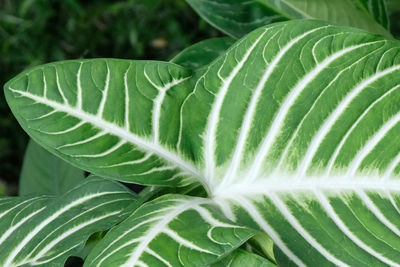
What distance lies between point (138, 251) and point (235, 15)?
0.47 m

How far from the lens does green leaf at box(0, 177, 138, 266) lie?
591 millimetres

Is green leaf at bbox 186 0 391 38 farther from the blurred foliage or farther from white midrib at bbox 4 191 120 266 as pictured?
the blurred foliage

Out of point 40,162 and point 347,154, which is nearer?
point 347,154

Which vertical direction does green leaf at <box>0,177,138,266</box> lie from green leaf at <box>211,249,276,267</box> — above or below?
above

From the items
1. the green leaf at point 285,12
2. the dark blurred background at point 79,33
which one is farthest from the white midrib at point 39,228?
the dark blurred background at point 79,33

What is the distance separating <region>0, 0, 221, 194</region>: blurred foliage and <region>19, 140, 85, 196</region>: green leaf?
78 cm

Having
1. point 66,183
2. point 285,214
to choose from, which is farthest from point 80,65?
point 66,183

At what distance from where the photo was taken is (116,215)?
0.64 metres

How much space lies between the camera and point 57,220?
637mm

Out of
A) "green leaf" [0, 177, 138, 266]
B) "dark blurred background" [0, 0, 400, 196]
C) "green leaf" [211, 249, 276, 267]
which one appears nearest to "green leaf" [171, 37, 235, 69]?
"green leaf" [0, 177, 138, 266]

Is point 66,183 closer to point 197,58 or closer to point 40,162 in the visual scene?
point 40,162

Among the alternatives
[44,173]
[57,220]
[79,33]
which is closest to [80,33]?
[79,33]

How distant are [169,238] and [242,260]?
0.26 feet

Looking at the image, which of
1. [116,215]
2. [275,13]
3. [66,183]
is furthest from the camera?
[66,183]
